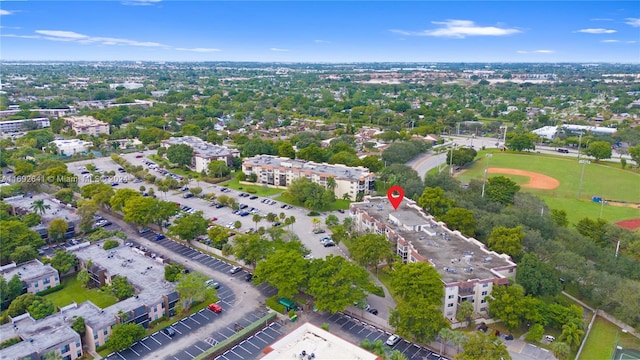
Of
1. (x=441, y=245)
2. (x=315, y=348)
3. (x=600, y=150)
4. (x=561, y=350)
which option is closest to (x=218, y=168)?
(x=441, y=245)

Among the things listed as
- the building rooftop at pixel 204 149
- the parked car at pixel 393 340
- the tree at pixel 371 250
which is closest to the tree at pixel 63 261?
the tree at pixel 371 250

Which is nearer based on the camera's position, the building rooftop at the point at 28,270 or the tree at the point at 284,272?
the tree at the point at 284,272

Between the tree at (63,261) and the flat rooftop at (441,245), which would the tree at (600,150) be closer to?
the flat rooftop at (441,245)

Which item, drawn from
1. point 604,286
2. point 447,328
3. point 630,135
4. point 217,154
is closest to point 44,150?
point 217,154

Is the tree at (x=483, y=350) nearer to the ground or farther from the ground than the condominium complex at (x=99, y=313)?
farther from the ground

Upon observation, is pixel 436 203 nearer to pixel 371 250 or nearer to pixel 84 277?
pixel 371 250

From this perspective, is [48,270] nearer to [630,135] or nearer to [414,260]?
[414,260]

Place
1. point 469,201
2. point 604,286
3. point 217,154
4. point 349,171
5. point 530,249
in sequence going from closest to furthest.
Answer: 1. point 604,286
2. point 530,249
3. point 469,201
4. point 349,171
5. point 217,154
